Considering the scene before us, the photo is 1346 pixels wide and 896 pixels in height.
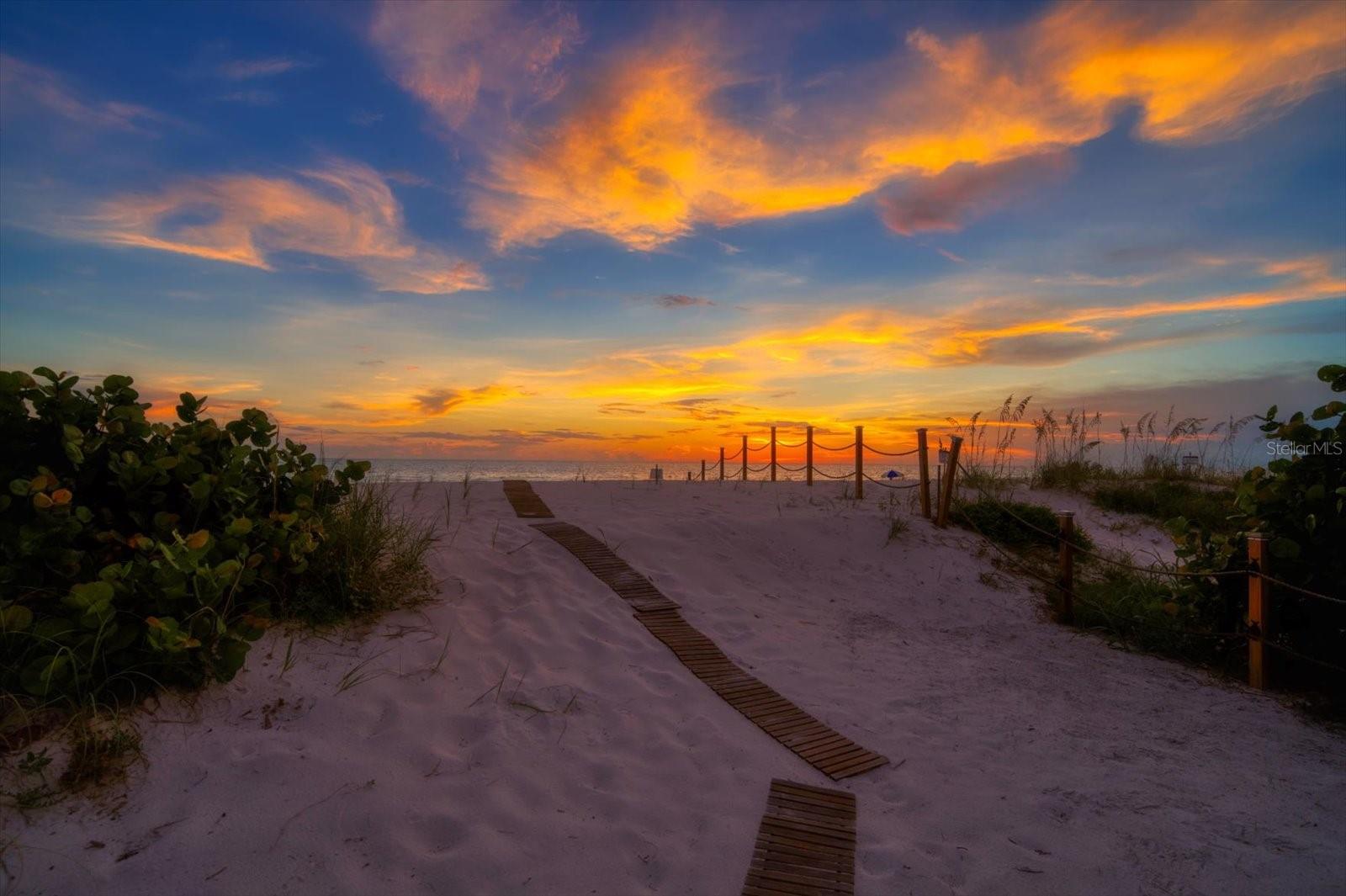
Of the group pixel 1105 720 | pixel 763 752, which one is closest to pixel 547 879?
pixel 763 752

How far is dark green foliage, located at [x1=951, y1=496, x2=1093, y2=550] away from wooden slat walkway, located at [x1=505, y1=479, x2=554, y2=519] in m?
5.76

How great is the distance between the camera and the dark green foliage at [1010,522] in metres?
9.38

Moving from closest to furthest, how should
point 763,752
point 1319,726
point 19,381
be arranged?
1. point 19,381
2. point 763,752
3. point 1319,726

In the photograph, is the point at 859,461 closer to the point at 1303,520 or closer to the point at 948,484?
the point at 948,484

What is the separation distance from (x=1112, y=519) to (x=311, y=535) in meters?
11.7

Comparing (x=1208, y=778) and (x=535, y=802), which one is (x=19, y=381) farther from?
(x=1208, y=778)

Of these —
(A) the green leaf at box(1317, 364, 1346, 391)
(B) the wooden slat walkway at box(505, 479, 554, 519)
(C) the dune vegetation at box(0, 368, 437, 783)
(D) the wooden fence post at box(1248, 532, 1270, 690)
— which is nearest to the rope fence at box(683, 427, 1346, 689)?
(D) the wooden fence post at box(1248, 532, 1270, 690)

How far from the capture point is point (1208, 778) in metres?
3.95

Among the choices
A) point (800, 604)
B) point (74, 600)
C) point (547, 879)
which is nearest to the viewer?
point (547, 879)

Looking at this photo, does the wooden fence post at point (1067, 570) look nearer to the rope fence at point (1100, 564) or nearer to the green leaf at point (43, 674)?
the rope fence at point (1100, 564)

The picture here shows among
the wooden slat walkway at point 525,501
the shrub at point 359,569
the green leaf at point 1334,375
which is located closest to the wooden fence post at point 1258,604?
the green leaf at point 1334,375

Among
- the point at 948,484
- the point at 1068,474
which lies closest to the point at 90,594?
the point at 948,484

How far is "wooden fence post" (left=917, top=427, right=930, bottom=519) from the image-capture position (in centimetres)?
1020

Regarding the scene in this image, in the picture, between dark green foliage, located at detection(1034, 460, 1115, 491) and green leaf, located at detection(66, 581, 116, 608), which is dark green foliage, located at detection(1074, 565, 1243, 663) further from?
green leaf, located at detection(66, 581, 116, 608)
